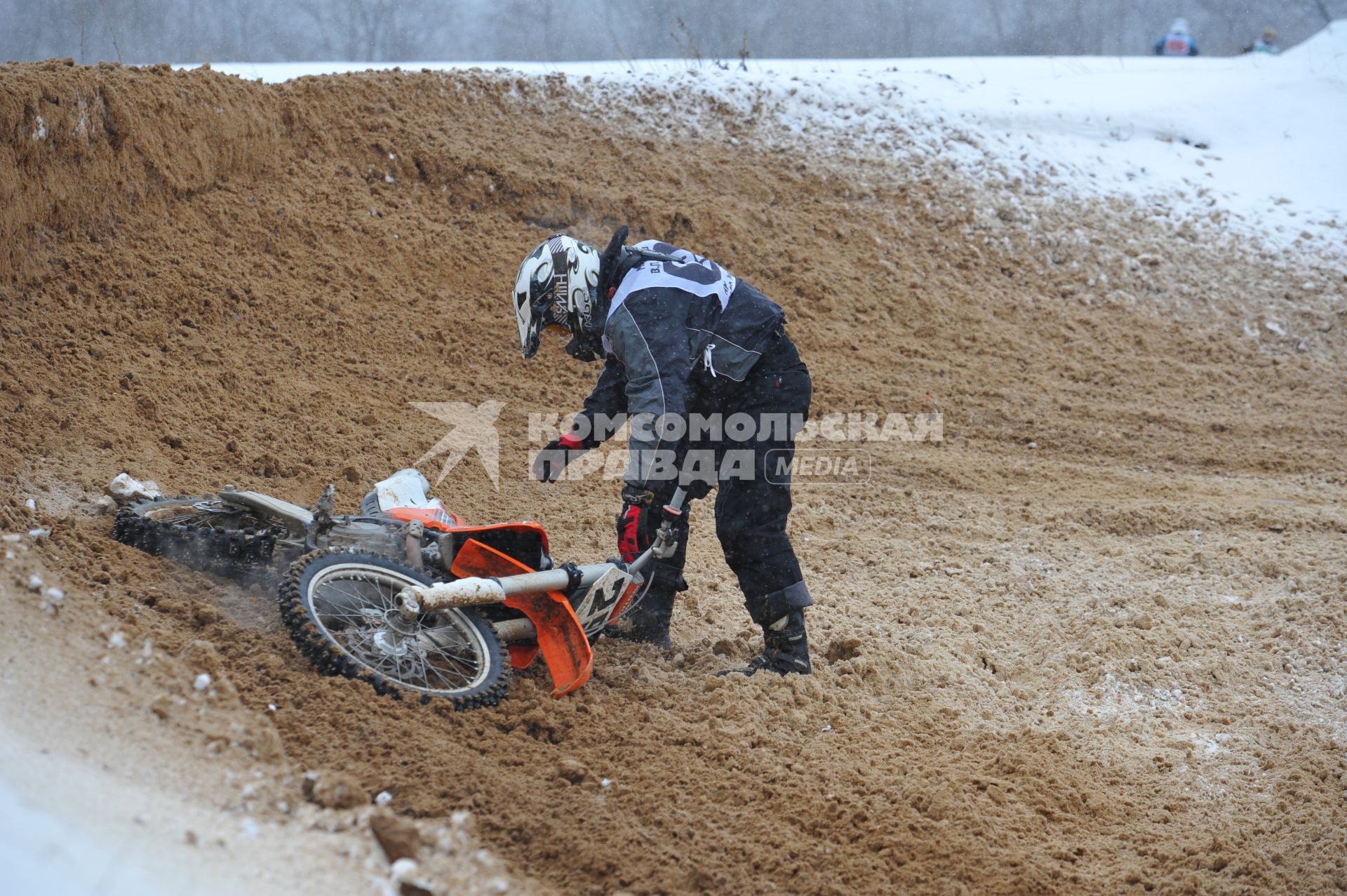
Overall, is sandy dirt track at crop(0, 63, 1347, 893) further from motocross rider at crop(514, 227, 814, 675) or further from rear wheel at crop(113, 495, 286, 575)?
motocross rider at crop(514, 227, 814, 675)

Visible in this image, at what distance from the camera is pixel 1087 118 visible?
13359 mm

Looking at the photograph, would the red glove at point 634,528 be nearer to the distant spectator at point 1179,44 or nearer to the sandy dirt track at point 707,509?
the sandy dirt track at point 707,509

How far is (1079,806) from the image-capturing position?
161 inches

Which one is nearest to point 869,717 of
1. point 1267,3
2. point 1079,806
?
point 1079,806

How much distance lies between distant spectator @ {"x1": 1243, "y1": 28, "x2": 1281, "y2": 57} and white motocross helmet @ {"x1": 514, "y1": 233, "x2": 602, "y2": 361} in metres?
16.2

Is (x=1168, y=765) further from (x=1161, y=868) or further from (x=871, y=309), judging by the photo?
(x=871, y=309)

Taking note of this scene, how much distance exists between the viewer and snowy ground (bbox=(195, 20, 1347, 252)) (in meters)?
12.1

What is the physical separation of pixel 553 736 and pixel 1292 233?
12.4 m

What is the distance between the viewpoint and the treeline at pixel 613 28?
1203 centimetres

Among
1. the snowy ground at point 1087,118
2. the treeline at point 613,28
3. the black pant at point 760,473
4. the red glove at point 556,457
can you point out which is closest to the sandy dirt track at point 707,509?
the black pant at point 760,473

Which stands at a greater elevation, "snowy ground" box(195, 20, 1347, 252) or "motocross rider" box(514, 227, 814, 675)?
"snowy ground" box(195, 20, 1347, 252)

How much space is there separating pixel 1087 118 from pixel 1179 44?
21.2ft

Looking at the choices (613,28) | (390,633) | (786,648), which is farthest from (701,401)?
(613,28)

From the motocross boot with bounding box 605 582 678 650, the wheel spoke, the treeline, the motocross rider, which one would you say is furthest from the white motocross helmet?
the treeline
